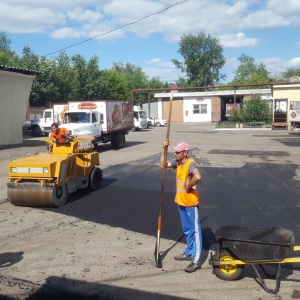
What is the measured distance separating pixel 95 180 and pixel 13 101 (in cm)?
1401

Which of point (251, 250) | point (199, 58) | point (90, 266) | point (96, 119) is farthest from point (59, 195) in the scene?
point (199, 58)

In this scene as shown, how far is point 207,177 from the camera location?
14.3 m

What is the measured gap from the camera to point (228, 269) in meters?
5.75

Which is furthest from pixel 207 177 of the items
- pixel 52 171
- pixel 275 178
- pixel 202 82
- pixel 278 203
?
pixel 202 82

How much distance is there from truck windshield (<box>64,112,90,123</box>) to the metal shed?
12.1 feet

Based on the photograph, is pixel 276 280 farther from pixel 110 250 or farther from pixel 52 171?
pixel 52 171

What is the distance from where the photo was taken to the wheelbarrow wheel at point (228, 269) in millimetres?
5688

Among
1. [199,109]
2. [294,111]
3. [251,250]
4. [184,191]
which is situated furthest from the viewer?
[199,109]

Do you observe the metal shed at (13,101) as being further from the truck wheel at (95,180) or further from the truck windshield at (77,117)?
the truck wheel at (95,180)

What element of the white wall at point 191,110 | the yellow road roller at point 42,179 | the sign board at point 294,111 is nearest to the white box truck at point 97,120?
the yellow road roller at point 42,179

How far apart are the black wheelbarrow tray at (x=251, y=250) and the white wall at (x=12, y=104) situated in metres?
19.8

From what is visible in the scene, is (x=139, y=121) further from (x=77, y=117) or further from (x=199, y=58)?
(x=199, y=58)

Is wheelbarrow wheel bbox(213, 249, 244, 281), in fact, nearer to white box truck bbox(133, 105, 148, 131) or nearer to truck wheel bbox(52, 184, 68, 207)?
→ truck wheel bbox(52, 184, 68, 207)

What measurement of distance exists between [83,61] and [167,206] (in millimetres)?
45225
